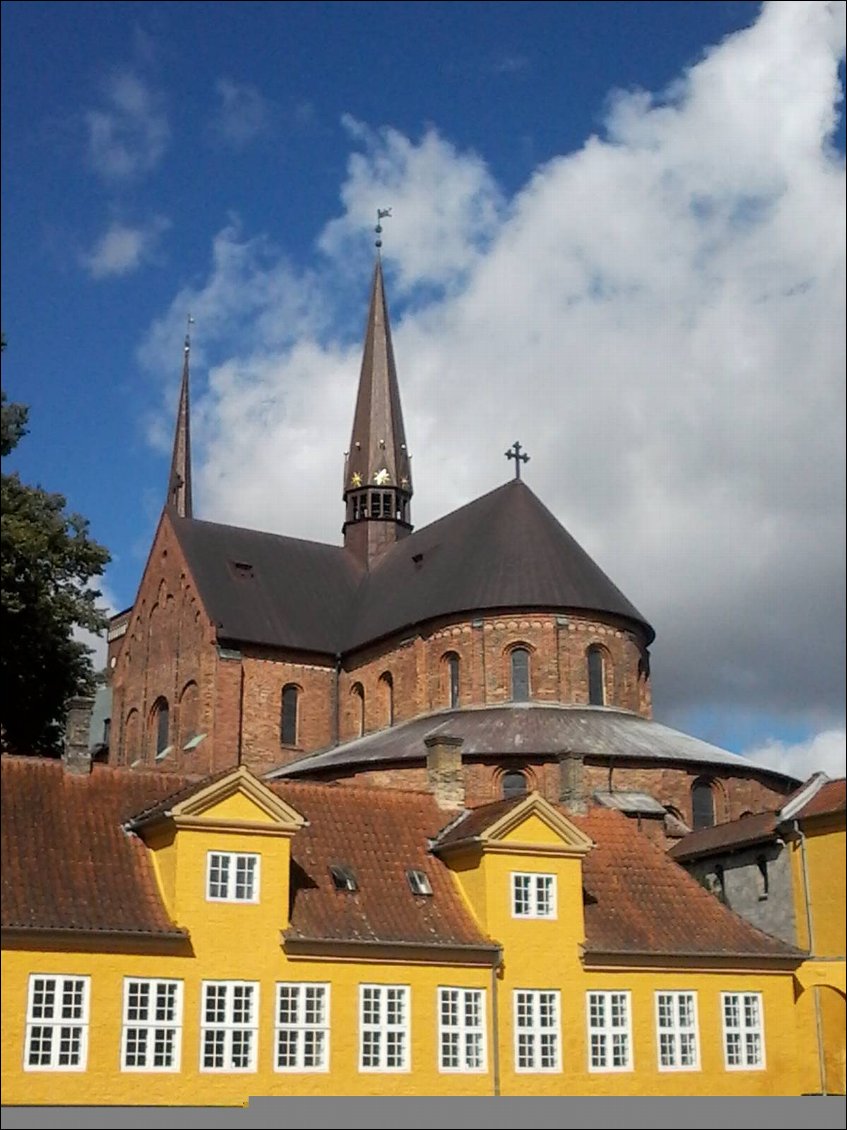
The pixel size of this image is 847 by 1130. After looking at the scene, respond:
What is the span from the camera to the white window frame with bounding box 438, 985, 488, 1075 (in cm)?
2588

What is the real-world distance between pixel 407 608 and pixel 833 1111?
112 feet


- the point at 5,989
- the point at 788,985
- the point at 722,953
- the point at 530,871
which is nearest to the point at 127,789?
the point at 5,989

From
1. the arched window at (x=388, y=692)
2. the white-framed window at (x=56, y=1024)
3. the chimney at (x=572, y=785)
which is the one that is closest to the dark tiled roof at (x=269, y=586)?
the arched window at (x=388, y=692)

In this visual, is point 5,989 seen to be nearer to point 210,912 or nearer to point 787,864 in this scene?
point 210,912

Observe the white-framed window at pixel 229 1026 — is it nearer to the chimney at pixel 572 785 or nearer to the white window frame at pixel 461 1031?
the white window frame at pixel 461 1031

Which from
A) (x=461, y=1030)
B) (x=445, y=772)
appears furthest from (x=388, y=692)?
(x=461, y=1030)

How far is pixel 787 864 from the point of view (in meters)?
33.2

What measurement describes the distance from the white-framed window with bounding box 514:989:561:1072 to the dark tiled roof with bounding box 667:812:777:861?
8.90m

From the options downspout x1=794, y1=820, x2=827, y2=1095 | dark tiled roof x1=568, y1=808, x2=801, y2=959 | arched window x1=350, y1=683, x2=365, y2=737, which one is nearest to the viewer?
dark tiled roof x1=568, y1=808, x2=801, y2=959

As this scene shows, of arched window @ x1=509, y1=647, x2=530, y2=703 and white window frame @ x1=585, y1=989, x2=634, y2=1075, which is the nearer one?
white window frame @ x1=585, y1=989, x2=634, y2=1075

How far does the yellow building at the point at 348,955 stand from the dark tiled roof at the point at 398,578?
2277cm

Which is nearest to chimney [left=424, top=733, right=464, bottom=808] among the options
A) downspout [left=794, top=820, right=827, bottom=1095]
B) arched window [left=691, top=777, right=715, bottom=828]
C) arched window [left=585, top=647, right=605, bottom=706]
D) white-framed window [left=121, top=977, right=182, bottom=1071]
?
downspout [left=794, top=820, right=827, bottom=1095]

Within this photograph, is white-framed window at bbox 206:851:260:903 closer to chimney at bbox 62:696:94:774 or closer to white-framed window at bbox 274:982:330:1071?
white-framed window at bbox 274:982:330:1071

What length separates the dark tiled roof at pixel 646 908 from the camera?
2869 centimetres
